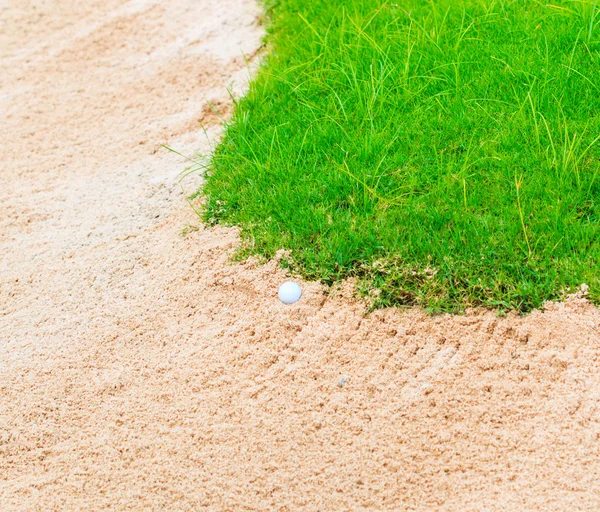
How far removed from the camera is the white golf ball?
334cm

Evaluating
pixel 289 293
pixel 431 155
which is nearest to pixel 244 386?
pixel 289 293

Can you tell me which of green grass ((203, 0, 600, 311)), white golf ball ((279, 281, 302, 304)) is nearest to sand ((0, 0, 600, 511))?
white golf ball ((279, 281, 302, 304))

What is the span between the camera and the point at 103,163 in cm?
484

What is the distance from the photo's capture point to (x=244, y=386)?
3.08 meters

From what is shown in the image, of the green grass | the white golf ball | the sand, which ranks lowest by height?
the sand

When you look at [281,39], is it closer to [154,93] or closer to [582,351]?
[154,93]

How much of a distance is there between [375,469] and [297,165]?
1759 mm

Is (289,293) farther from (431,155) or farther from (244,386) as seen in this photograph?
(431,155)

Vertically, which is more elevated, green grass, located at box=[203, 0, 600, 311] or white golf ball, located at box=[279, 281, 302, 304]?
green grass, located at box=[203, 0, 600, 311]

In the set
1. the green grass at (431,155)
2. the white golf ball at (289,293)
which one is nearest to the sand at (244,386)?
the white golf ball at (289,293)

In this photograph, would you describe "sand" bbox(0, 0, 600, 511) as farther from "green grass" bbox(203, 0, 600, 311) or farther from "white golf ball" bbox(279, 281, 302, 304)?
"green grass" bbox(203, 0, 600, 311)

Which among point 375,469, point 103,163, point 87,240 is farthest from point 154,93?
point 375,469

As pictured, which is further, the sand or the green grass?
the green grass

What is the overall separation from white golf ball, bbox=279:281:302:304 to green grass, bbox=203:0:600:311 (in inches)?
5.3
